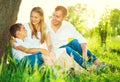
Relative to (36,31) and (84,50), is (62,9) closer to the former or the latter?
(36,31)

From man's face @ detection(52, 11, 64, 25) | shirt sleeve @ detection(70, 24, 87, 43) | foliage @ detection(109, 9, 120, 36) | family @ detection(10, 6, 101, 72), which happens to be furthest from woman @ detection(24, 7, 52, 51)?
foliage @ detection(109, 9, 120, 36)

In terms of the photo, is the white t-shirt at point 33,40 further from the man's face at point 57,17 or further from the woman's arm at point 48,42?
the man's face at point 57,17

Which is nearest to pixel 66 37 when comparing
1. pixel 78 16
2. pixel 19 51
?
pixel 78 16

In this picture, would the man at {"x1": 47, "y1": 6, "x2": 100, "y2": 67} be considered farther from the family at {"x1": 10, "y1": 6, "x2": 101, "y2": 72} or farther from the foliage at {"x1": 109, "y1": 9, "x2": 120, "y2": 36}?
the foliage at {"x1": 109, "y1": 9, "x2": 120, "y2": 36}

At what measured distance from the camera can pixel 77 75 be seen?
3.58 meters

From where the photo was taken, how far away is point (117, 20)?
370cm

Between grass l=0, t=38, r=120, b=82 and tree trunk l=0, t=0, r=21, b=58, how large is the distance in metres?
0.17

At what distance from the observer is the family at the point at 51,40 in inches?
143

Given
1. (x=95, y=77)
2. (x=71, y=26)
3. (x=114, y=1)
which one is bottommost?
(x=95, y=77)

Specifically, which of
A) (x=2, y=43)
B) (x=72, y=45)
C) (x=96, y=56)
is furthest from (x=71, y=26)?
(x=2, y=43)

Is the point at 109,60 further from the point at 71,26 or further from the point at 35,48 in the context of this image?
the point at 35,48

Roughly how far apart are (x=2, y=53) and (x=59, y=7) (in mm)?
822

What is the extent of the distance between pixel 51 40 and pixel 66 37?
173mm

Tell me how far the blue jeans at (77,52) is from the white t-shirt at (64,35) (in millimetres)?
50
